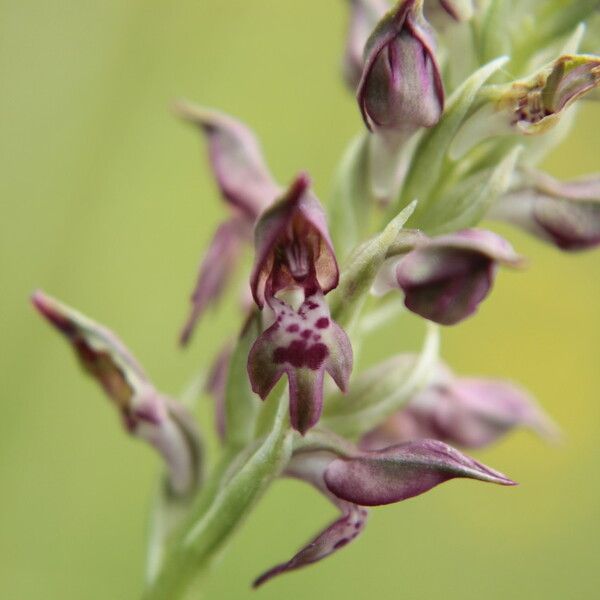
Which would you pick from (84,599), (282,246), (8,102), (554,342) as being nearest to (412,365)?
(282,246)

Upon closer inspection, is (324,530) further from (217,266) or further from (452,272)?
(217,266)

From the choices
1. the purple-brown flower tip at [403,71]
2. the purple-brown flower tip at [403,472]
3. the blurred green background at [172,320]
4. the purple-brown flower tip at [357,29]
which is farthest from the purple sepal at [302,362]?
the blurred green background at [172,320]

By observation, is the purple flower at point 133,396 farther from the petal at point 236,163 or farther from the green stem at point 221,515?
the petal at point 236,163

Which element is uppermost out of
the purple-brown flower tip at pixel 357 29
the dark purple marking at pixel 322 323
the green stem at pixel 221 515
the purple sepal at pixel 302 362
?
the purple-brown flower tip at pixel 357 29

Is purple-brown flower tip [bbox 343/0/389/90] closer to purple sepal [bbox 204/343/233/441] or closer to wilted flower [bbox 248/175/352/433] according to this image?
purple sepal [bbox 204/343/233/441]

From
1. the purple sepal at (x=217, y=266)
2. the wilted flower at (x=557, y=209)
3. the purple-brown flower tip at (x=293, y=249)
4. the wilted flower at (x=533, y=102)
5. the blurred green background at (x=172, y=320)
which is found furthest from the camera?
the blurred green background at (x=172, y=320)

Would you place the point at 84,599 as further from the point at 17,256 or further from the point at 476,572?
the point at 476,572
